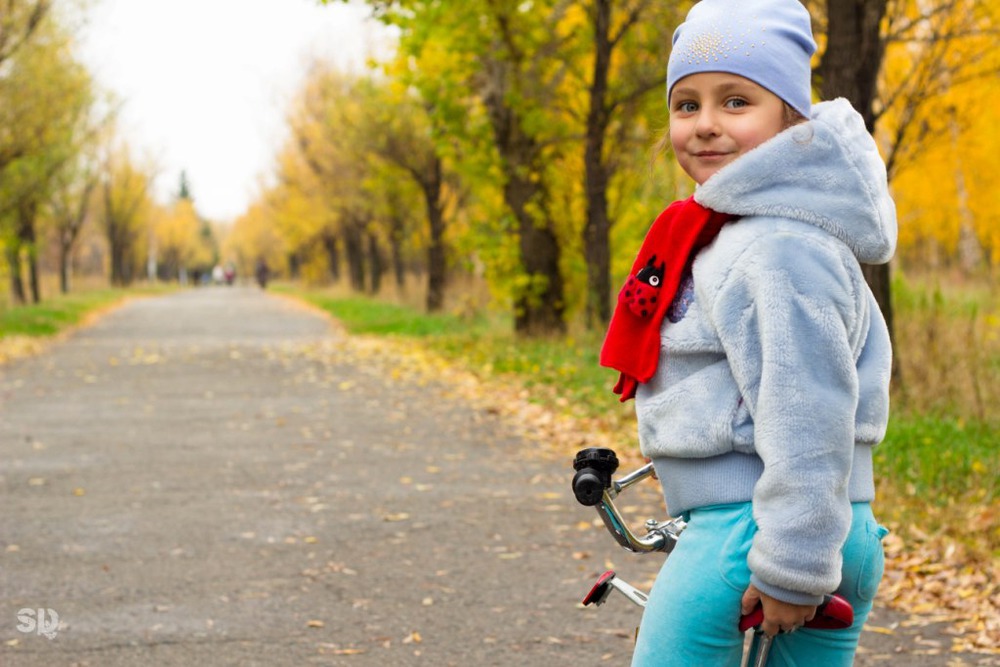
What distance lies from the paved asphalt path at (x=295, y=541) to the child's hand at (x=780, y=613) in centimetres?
264

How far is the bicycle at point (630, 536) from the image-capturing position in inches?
78.7

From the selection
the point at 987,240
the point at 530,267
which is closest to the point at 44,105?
the point at 530,267

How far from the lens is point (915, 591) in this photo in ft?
17.5

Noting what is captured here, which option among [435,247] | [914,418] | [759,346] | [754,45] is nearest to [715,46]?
[754,45]

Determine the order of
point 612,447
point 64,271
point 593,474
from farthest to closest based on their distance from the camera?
point 64,271 < point 612,447 < point 593,474

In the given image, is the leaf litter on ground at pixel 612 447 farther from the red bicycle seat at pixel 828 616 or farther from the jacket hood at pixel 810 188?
the jacket hood at pixel 810 188

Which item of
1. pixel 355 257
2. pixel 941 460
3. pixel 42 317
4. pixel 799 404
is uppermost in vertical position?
pixel 355 257

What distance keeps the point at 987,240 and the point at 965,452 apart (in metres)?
32.0

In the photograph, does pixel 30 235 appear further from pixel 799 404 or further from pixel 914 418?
pixel 799 404

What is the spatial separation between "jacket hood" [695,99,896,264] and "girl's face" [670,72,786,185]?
6cm

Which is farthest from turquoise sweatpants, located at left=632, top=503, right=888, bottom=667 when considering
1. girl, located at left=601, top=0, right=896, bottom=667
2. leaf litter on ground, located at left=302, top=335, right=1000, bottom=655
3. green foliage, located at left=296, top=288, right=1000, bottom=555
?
green foliage, located at left=296, top=288, right=1000, bottom=555

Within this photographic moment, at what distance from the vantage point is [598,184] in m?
16.0

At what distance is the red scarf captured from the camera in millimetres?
2115

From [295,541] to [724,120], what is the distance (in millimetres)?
4856
